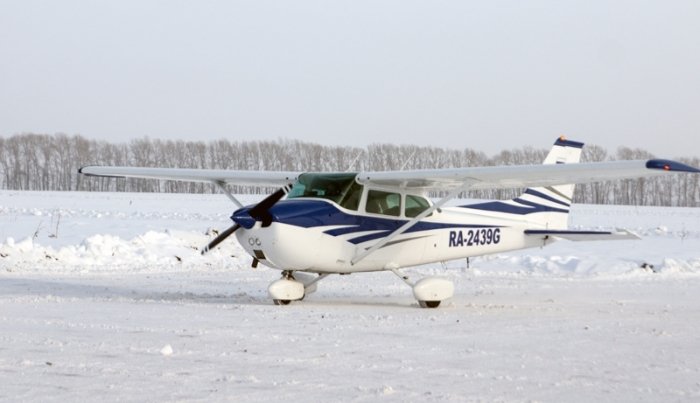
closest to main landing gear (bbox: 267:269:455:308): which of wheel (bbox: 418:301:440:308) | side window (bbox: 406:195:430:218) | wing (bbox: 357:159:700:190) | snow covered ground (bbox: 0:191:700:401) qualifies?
wheel (bbox: 418:301:440:308)

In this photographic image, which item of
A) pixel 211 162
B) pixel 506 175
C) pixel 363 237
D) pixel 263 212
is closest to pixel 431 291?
pixel 363 237

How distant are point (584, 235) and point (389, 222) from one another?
9.73ft

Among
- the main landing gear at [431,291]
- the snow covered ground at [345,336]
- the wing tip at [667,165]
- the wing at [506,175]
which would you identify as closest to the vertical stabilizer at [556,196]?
the snow covered ground at [345,336]

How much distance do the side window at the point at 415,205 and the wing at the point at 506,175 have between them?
0.16 m

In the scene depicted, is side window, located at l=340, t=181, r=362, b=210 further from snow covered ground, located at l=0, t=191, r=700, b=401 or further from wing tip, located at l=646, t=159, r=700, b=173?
wing tip, located at l=646, t=159, r=700, b=173

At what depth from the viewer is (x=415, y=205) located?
37.9 ft

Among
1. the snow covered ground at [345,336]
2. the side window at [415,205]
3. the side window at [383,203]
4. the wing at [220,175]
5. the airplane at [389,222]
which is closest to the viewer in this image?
the snow covered ground at [345,336]

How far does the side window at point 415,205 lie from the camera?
451 inches

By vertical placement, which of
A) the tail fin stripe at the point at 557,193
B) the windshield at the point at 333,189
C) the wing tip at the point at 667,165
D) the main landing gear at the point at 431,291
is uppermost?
the wing tip at the point at 667,165

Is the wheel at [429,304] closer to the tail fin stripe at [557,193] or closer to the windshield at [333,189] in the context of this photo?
the windshield at [333,189]

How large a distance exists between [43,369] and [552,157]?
9.11 m

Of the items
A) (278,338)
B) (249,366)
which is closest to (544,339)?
(278,338)

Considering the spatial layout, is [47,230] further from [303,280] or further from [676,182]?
[676,182]

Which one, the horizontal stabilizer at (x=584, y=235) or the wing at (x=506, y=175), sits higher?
the wing at (x=506, y=175)
